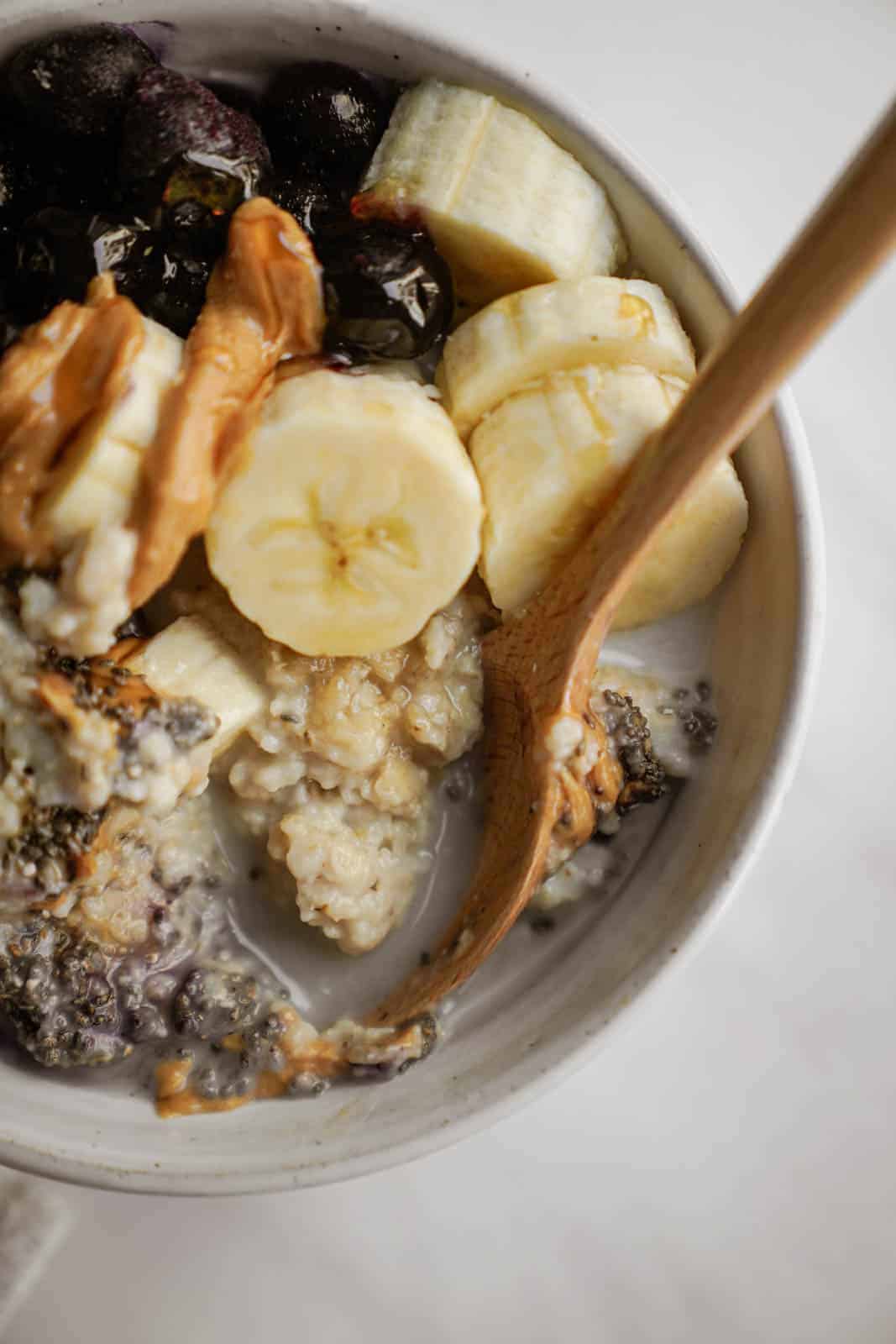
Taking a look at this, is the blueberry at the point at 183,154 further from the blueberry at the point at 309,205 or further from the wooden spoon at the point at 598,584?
the wooden spoon at the point at 598,584

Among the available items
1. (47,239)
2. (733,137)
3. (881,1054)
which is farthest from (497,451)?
(881,1054)

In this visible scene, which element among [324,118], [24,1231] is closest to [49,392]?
[324,118]

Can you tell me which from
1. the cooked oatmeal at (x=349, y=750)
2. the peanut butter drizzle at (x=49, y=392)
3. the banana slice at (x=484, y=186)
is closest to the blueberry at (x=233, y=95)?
the banana slice at (x=484, y=186)

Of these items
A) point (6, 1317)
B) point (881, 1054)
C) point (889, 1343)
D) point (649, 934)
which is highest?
point (649, 934)

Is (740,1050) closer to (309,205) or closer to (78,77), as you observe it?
(309,205)

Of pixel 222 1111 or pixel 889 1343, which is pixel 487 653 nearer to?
pixel 222 1111

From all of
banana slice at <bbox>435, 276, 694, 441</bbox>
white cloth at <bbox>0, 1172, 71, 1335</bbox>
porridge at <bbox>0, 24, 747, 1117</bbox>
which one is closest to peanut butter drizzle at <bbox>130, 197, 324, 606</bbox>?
porridge at <bbox>0, 24, 747, 1117</bbox>
